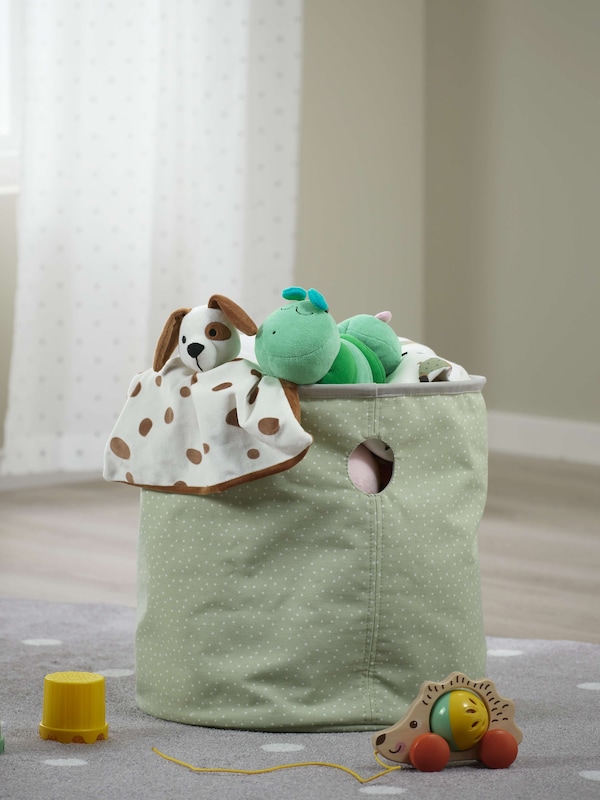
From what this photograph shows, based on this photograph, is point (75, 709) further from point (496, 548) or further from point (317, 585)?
point (496, 548)

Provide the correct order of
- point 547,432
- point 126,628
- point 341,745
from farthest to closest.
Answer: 1. point 547,432
2. point 126,628
3. point 341,745

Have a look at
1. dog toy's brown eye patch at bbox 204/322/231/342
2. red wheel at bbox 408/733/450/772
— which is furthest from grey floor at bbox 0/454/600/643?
dog toy's brown eye patch at bbox 204/322/231/342

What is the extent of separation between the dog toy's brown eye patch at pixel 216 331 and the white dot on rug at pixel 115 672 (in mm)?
513

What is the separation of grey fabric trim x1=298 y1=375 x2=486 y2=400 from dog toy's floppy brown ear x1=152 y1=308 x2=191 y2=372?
0.18 m

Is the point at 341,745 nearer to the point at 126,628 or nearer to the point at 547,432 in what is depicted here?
the point at 126,628

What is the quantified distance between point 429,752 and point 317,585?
0.22 metres

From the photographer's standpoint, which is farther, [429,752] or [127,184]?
[127,184]

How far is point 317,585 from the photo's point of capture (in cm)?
139

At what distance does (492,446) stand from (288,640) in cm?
263

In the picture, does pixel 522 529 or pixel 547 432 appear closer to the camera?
pixel 522 529

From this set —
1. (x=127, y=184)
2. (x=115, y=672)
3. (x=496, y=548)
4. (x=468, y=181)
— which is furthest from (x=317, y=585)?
(x=468, y=181)

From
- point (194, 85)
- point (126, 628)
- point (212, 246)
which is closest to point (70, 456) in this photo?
point (212, 246)

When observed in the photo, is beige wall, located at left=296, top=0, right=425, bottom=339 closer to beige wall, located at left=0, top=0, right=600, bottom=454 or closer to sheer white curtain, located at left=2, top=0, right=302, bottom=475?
beige wall, located at left=0, top=0, right=600, bottom=454

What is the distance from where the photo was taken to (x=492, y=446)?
3.94 m
